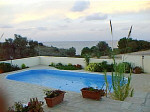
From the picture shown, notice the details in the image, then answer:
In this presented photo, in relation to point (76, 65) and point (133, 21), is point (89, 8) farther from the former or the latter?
point (76, 65)

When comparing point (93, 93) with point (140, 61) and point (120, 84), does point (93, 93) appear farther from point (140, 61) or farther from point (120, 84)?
point (140, 61)

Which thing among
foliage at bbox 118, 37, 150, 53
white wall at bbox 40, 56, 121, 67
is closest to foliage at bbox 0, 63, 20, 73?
white wall at bbox 40, 56, 121, 67

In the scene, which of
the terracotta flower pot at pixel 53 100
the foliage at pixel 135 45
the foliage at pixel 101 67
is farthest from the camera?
the foliage at pixel 135 45

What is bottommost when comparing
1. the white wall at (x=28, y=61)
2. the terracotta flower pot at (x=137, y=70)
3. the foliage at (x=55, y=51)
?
the terracotta flower pot at (x=137, y=70)

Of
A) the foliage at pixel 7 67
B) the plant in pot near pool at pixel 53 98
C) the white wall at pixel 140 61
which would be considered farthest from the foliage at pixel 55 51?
the plant in pot near pool at pixel 53 98

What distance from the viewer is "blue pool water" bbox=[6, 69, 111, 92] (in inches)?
321

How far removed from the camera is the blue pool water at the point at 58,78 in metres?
8.16

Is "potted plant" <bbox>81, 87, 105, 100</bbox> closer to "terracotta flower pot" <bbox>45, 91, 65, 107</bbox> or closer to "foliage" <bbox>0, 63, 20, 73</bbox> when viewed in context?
"terracotta flower pot" <bbox>45, 91, 65, 107</bbox>

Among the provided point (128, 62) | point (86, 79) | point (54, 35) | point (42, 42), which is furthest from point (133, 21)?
point (42, 42)

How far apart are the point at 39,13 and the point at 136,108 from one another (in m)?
9.10

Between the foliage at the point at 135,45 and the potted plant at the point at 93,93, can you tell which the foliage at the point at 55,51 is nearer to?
the foliage at the point at 135,45

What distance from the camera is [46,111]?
352 cm

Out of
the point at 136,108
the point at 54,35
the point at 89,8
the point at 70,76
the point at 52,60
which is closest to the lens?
the point at 136,108

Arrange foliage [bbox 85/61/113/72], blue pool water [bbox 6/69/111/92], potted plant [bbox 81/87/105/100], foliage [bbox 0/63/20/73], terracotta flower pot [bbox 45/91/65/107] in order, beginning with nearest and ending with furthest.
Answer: terracotta flower pot [bbox 45/91/65/107] < potted plant [bbox 81/87/105/100] < blue pool water [bbox 6/69/111/92] < foliage [bbox 85/61/113/72] < foliage [bbox 0/63/20/73]
